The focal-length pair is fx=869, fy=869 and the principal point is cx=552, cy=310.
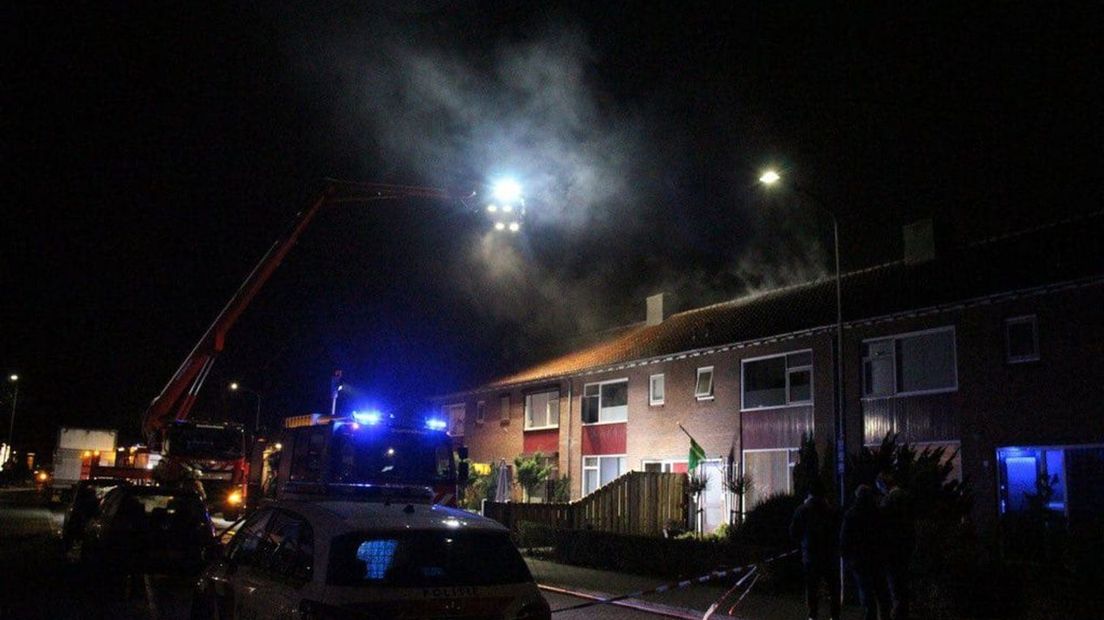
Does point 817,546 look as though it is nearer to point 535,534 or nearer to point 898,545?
point 898,545

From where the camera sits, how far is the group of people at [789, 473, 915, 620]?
395 inches

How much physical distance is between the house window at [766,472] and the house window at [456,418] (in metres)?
16.5

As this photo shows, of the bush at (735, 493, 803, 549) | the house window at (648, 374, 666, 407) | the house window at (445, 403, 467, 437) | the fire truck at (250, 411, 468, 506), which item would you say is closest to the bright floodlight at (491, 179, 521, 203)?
the fire truck at (250, 411, 468, 506)

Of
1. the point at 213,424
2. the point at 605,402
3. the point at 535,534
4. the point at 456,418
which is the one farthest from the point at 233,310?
the point at 456,418

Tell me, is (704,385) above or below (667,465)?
above

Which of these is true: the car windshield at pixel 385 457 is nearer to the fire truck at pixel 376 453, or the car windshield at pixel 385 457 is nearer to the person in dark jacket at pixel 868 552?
the fire truck at pixel 376 453

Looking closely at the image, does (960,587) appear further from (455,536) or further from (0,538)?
(0,538)

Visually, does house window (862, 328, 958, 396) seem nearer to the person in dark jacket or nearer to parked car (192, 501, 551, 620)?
the person in dark jacket

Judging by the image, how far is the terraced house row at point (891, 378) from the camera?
17.1 m

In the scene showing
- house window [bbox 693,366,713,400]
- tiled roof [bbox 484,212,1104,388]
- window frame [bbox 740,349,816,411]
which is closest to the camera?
tiled roof [bbox 484,212,1104,388]

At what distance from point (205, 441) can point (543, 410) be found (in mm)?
14033

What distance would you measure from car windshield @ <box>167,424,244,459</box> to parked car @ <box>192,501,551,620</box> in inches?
622

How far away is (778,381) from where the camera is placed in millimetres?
23125

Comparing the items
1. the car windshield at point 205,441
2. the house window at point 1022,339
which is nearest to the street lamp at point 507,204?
the car windshield at point 205,441
